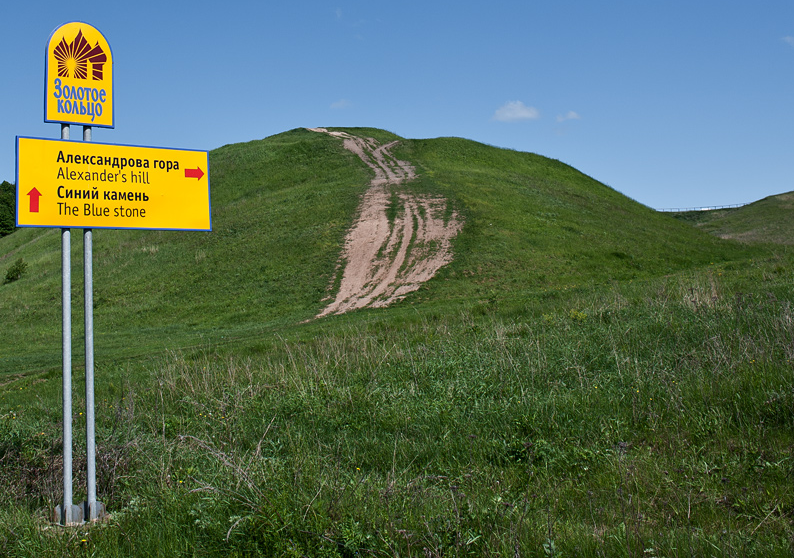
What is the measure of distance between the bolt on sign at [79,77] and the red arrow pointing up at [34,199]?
2.02 ft

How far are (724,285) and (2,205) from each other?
93.5 metres

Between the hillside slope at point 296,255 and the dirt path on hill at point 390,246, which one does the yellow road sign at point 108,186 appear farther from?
the dirt path on hill at point 390,246

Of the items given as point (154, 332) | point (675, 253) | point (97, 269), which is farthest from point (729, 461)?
point (97, 269)

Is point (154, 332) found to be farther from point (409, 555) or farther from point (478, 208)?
point (409, 555)

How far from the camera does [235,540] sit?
4.07 meters

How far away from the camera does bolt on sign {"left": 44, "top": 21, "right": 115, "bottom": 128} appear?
5016mm

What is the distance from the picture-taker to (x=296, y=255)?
113 feet

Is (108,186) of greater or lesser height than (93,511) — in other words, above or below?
above

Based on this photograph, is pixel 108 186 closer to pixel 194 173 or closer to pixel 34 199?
pixel 34 199

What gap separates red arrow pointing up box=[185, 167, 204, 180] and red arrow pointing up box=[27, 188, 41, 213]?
1211mm

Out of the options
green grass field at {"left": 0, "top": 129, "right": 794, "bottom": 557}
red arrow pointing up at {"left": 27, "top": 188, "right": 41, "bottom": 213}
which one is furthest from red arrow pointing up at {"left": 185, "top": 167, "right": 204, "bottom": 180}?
green grass field at {"left": 0, "top": 129, "right": 794, "bottom": 557}

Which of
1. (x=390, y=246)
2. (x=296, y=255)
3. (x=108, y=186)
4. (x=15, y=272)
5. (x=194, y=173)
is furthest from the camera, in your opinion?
(x=15, y=272)

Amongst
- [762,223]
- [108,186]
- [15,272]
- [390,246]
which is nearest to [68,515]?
[108,186]

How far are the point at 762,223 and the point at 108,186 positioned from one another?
6917 cm
